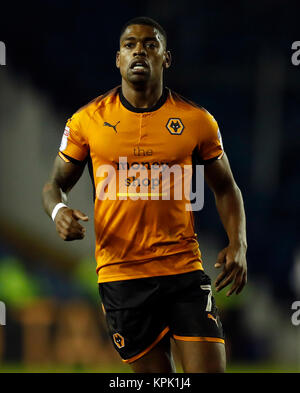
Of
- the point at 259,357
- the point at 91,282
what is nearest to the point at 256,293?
the point at 259,357

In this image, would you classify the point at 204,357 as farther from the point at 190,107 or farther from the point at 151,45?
the point at 151,45

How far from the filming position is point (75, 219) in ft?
10.8

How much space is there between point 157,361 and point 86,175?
7.07 metres

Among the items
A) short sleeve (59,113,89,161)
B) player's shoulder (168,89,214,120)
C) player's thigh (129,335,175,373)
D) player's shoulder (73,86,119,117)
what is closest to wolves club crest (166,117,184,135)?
player's shoulder (168,89,214,120)

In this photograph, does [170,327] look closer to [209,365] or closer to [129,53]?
[209,365]

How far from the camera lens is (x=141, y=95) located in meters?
3.73

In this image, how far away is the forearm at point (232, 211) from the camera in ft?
12.3

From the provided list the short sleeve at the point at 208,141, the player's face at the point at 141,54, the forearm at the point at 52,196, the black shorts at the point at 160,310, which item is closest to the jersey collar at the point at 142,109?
the player's face at the point at 141,54

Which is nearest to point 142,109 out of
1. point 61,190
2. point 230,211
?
point 61,190

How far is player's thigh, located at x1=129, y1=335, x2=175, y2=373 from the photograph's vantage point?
3.61 metres

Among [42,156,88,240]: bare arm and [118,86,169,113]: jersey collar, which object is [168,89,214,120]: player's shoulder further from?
[42,156,88,240]: bare arm

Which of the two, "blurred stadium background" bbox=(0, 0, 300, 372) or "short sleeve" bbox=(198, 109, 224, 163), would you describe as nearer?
"short sleeve" bbox=(198, 109, 224, 163)

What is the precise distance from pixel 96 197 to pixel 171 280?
Result: 2.08ft

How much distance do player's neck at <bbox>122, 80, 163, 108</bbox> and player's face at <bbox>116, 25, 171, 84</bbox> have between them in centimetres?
6
